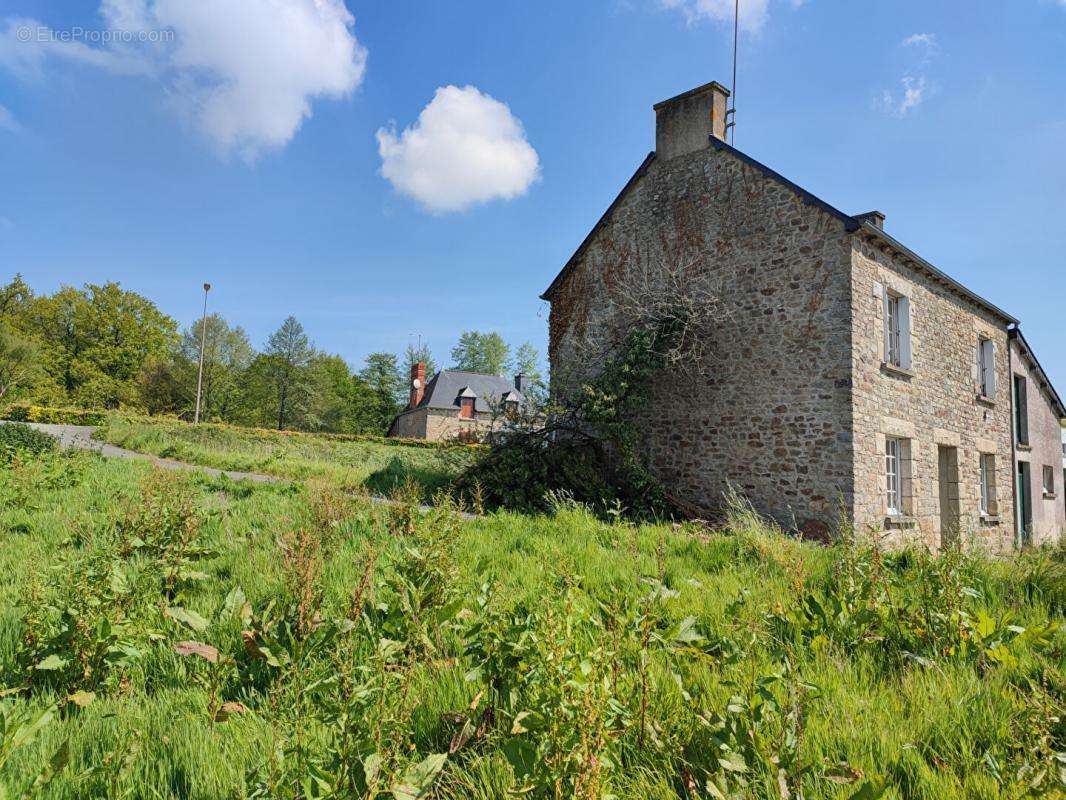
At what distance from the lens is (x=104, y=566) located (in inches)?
135

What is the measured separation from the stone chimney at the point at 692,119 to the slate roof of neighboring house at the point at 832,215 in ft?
1.18

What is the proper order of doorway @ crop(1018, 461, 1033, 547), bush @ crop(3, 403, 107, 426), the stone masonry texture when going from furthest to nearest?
bush @ crop(3, 403, 107, 426) → doorway @ crop(1018, 461, 1033, 547) → the stone masonry texture

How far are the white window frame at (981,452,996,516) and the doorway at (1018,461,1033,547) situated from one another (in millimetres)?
1930

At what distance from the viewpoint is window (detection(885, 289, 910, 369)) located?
11945 millimetres

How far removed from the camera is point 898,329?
12.2m

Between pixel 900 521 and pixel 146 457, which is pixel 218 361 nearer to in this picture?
pixel 146 457

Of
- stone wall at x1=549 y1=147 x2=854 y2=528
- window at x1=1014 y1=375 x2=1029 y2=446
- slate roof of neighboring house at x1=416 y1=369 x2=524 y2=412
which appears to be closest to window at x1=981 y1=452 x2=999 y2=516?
window at x1=1014 y1=375 x2=1029 y2=446

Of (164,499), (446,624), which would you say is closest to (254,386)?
(164,499)

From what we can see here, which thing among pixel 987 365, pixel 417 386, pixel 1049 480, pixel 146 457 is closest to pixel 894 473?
pixel 987 365

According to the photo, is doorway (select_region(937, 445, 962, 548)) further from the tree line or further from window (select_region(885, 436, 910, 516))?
the tree line

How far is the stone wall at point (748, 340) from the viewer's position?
10.4m

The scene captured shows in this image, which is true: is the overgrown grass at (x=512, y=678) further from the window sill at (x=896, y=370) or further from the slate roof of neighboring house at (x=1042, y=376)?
the slate roof of neighboring house at (x=1042, y=376)

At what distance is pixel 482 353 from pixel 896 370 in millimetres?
53623

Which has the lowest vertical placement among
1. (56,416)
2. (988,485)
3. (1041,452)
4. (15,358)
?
(988,485)
